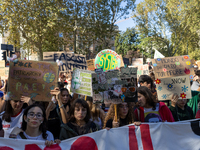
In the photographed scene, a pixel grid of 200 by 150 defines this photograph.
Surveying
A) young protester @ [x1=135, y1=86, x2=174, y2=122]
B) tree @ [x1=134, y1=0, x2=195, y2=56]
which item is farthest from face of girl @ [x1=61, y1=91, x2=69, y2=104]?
tree @ [x1=134, y1=0, x2=195, y2=56]

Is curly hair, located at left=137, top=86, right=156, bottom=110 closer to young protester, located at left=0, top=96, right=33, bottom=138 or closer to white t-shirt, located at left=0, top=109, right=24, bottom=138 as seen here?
young protester, located at left=0, top=96, right=33, bottom=138

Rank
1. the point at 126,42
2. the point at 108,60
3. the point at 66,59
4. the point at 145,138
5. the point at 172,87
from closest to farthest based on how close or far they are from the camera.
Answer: the point at 145,138
the point at 172,87
the point at 108,60
the point at 66,59
the point at 126,42

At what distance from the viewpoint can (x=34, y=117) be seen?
2908mm

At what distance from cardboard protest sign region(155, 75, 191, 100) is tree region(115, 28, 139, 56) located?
44321 millimetres

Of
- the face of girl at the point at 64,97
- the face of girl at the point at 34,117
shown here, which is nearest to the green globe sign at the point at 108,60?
the face of girl at the point at 64,97

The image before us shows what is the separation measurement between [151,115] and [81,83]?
1.39 m

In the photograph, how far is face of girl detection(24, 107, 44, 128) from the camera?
2.88 meters

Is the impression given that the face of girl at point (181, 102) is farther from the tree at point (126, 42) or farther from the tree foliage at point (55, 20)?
the tree at point (126, 42)

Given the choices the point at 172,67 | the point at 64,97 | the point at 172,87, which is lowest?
the point at 64,97

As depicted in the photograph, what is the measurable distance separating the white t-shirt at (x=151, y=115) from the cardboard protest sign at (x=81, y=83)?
1099 mm

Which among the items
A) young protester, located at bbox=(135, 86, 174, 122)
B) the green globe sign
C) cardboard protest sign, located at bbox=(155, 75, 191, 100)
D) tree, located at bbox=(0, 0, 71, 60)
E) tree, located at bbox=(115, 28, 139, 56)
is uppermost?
tree, located at bbox=(115, 28, 139, 56)

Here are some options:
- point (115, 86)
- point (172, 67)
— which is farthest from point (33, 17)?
point (115, 86)

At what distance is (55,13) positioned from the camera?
1666 cm

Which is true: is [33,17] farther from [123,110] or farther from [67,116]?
[123,110]
